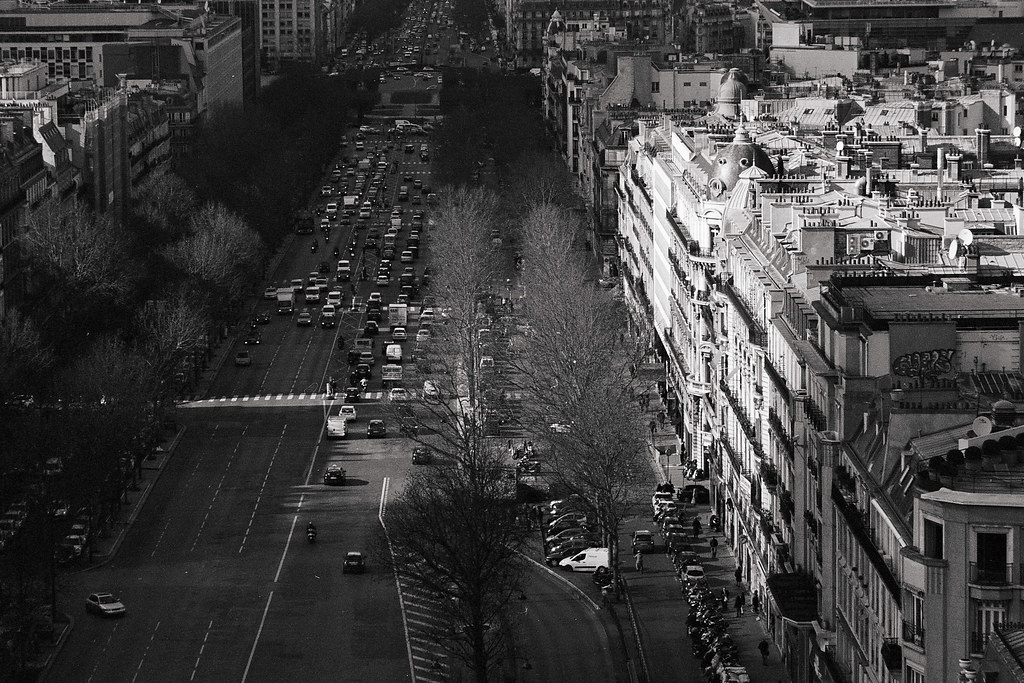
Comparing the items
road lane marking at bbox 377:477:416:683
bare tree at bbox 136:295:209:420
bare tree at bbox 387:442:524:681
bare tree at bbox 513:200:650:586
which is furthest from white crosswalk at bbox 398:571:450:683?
bare tree at bbox 136:295:209:420

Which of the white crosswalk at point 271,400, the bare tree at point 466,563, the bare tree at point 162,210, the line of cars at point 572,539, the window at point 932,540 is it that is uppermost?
the window at point 932,540

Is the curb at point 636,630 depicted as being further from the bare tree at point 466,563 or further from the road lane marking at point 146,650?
the road lane marking at point 146,650

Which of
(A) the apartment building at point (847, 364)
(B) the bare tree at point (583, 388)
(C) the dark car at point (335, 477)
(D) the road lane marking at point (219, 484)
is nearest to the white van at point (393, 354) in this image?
(B) the bare tree at point (583, 388)

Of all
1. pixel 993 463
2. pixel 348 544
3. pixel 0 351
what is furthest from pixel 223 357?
pixel 993 463

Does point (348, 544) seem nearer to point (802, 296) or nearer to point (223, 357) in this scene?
point (802, 296)

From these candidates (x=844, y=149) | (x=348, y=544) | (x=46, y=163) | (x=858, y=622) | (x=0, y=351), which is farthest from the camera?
(x=46, y=163)

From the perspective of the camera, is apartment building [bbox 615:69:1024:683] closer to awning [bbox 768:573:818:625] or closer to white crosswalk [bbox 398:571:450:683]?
awning [bbox 768:573:818:625]

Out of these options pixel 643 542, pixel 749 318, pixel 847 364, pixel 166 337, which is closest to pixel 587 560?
pixel 643 542

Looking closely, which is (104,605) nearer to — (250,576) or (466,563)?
(250,576)
